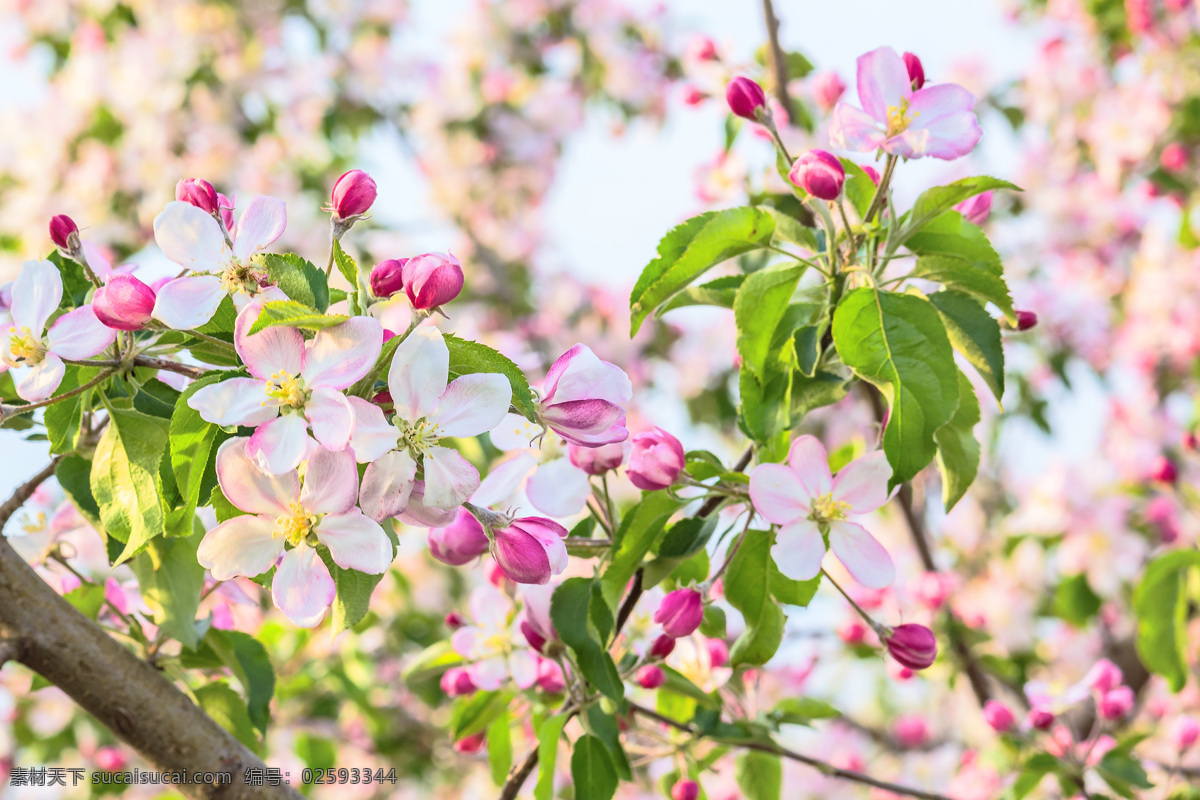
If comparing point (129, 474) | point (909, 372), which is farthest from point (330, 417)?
point (909, 372)

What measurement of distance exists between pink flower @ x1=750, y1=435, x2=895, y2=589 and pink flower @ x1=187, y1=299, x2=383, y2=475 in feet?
1.23

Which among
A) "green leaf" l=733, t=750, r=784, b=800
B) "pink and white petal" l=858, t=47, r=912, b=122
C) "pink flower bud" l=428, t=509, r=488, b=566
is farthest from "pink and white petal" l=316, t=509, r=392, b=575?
"green leaf" l=733, t=750, r=784, b=800

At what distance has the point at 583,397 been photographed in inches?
30.5

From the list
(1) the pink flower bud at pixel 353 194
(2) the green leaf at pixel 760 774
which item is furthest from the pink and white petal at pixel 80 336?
(2) the green leaf at pixel 760 774

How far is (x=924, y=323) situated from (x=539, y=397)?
0.33 metres

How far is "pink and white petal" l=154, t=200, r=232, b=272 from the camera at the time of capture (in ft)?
2.52

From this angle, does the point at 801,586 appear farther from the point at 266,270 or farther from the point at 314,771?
the point at 314,771

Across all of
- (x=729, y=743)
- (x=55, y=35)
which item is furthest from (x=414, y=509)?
(x=55, y=35)

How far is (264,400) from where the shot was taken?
0.69 metres

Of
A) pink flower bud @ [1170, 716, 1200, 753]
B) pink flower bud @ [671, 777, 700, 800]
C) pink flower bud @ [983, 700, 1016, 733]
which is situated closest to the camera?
pink flower bud @ [671, 777, 700, 800]

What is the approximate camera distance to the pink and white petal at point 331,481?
695 mm

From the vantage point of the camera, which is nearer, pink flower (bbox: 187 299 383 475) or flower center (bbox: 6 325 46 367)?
pink flower (bbox: 187 299 383 475)

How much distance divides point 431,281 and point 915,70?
0.55 metres

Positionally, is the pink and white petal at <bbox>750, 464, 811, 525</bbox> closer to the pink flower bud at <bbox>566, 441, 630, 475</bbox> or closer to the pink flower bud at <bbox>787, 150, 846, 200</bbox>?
the pink flower bud at <bbox>566, 441, 630, 475</bbox>
